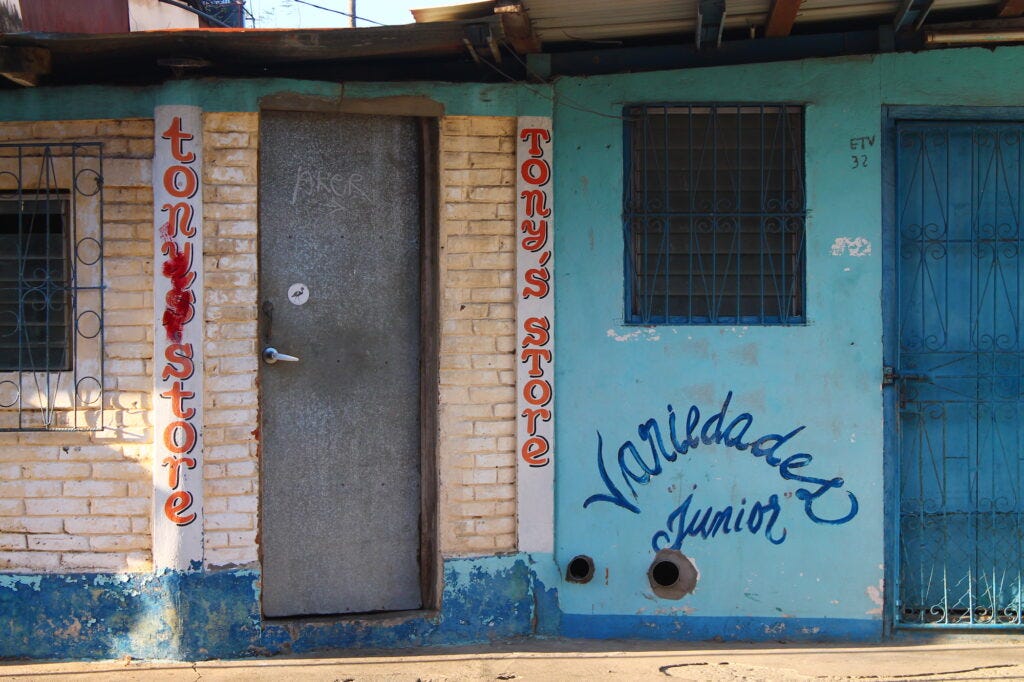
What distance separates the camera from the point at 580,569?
475 cm

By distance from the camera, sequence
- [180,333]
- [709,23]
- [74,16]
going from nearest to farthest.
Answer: [709,23], [180,333], [74,16]

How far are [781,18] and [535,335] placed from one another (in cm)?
171

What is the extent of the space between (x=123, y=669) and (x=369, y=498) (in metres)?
1.27

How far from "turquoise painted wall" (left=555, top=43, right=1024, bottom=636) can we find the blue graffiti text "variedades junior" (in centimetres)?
2

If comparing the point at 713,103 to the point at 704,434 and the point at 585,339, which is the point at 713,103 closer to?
the point at 585,339

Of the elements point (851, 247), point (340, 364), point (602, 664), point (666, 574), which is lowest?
point (602, 664)

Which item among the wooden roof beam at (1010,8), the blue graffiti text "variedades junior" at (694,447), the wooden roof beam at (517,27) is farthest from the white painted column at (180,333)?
the wooden roof beam at (1010,8)

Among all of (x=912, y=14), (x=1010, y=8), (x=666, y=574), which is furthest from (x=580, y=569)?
(x=1010, y=8)

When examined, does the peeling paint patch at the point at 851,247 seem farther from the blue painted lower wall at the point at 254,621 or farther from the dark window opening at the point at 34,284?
the dark window opening at the point at 34,284

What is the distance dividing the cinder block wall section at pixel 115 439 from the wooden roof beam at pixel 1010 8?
3.73 meters

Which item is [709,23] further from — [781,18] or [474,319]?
[474,319]

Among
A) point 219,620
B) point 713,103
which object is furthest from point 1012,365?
point 219,620

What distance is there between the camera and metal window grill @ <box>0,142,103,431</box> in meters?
4.60

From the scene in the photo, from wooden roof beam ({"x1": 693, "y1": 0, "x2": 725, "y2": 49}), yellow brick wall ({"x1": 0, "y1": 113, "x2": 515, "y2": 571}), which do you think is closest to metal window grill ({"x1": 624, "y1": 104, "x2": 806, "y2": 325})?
wooden roof beam ({"x1": 693, "y1": 0, "x2": 725, "y2": 49})
